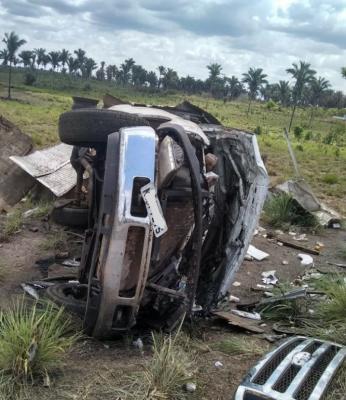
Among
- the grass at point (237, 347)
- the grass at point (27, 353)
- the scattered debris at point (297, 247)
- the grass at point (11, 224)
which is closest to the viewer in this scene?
the grass at point (27, 353)

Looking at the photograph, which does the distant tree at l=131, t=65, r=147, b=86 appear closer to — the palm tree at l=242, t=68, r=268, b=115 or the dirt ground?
the palm tree at l=242, t=68, r=268, b=115

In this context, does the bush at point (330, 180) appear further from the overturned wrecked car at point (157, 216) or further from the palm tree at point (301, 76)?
the palm tree at point (301, 76)

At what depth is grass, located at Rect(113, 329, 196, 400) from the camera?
110 inches

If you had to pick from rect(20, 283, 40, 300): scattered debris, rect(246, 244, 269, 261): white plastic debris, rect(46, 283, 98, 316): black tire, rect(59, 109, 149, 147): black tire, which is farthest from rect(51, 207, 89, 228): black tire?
rect(246, 244, 269, 261): white plastic debris

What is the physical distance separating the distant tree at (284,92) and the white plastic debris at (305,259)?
87079 millimetres

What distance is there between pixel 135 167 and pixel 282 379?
1.60 meters

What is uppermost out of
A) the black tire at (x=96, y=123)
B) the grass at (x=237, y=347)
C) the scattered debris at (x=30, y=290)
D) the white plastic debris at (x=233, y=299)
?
the black tire at (x=96, y=123)

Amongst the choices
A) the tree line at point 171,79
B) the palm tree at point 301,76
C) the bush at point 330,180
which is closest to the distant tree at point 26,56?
the tree line at point 171,79

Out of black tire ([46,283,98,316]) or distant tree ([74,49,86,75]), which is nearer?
black tire ([46,283,98,316])

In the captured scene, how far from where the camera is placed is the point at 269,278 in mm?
6215

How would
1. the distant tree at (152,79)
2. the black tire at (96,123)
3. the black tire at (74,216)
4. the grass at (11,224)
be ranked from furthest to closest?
the distant tree at (152,79)
the grass at (11,224)
the black tire at (74,216)
the black tire at (96,123)

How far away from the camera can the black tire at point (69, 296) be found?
390 centimetres

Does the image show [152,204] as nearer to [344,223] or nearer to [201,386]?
[201,386]

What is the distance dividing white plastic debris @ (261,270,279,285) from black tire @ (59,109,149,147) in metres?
2.70
